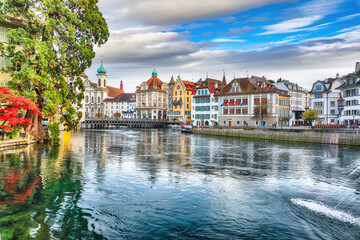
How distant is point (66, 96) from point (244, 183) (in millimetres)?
24623

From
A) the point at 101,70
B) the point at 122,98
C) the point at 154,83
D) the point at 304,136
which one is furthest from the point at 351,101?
the point at 101,70

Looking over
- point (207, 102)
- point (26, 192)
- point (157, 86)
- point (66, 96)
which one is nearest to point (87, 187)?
point (26, 192)

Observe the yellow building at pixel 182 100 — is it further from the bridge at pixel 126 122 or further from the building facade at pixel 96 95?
the building facade at pixel 96 95

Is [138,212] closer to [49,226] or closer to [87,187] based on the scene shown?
[49,226]

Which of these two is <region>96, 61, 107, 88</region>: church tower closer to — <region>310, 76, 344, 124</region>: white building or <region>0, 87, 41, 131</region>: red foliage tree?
<region>310, 76, 344, 124</region>: white building

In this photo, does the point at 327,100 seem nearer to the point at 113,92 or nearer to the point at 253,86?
the point at 253,86

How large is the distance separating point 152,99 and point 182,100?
23.5m

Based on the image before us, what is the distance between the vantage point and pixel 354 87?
62.7m

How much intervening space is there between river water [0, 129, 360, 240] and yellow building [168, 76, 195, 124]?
86.8 meters

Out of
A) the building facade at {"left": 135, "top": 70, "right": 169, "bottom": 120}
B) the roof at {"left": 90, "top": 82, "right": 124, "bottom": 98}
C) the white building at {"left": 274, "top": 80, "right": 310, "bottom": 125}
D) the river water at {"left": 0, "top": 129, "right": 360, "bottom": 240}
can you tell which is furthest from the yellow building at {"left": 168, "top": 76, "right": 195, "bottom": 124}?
the river water at {"left": 0, "top": 129, "right": 360, "bottom": 240}

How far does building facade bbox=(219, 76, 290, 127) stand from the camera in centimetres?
7450

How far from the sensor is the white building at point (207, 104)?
88.4 meters

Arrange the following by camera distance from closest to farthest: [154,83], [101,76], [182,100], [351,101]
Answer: [351,101], [182,100], [154,83], [101,76]

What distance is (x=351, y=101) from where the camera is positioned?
6369 cm
